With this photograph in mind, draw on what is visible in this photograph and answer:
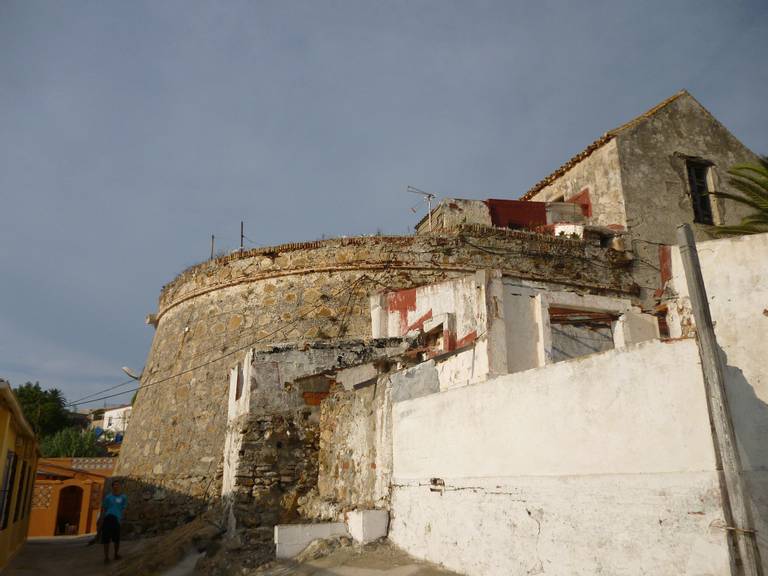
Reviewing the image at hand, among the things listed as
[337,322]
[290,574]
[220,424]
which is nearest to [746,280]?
[290,574]

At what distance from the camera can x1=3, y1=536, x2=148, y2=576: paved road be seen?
1145 cm

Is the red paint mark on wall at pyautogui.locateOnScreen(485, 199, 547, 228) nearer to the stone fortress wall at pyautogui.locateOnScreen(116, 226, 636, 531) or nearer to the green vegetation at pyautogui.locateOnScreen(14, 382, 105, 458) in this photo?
the stone fortress wall at pyautogui.locateOnScreen(116, 226, 636, 531)

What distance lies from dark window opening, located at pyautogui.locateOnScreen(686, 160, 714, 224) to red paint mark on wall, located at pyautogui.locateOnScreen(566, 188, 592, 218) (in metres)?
2.94

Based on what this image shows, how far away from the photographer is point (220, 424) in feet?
49.9

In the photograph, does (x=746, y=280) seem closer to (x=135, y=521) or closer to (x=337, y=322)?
(x=337, y=322)

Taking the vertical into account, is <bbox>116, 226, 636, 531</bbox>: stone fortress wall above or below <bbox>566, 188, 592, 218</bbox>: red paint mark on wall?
below

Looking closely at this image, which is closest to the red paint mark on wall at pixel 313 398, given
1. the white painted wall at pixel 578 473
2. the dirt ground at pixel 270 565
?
the dirt ground at pixel 270 565

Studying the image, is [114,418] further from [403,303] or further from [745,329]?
[745,329]

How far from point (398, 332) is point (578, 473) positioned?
28.5ft

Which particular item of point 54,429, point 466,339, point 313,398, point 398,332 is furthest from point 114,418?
point 466,339

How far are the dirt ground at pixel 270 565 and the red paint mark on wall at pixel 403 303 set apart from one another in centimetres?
632

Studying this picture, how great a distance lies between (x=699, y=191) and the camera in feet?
64.4

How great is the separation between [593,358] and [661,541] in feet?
5.06

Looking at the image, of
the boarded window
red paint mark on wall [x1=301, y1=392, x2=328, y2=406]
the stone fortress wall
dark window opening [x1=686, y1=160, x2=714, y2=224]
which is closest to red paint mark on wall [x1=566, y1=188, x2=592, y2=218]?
the stone fortress wall
